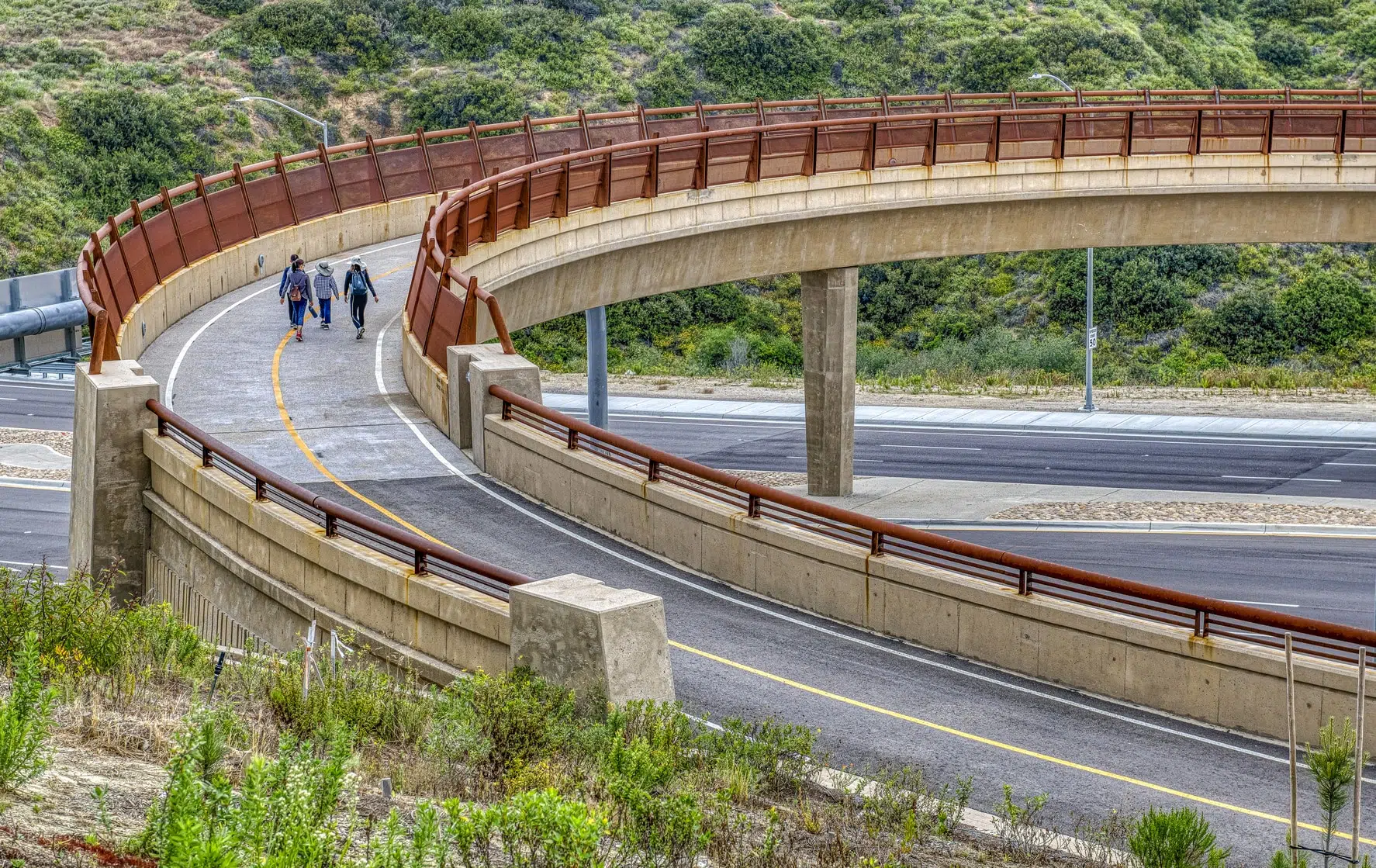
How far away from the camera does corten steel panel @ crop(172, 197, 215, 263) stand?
30594 mm

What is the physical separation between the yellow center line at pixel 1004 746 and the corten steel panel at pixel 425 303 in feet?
30.7

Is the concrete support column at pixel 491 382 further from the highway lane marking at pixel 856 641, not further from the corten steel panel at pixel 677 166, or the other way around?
the corten steel panel at pixel 677 166

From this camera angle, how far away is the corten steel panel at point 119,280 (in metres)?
25.5

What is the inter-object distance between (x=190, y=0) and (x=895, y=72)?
37071 mm

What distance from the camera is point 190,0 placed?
266 ft

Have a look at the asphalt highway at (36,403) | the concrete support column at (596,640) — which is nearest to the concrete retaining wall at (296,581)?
the concrete support column at (596,640)

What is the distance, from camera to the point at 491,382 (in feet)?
68.6

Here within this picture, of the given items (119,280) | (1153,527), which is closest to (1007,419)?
(1153,527)

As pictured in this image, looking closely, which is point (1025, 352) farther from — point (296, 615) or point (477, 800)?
point (477, 800)

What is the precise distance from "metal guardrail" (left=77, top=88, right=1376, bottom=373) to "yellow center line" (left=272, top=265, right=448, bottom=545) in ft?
7.97

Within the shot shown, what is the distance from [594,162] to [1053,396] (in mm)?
24728

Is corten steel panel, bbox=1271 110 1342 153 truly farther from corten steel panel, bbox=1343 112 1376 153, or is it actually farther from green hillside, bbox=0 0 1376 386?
green hillside, bbox=0 0 1376 386

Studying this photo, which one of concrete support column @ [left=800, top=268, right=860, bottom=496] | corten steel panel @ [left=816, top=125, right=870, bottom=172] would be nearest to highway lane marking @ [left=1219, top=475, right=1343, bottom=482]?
concrete support column @ [left=800, top=268, right=860, bottom=496]

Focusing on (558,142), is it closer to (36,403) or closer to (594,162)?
(594,162)
